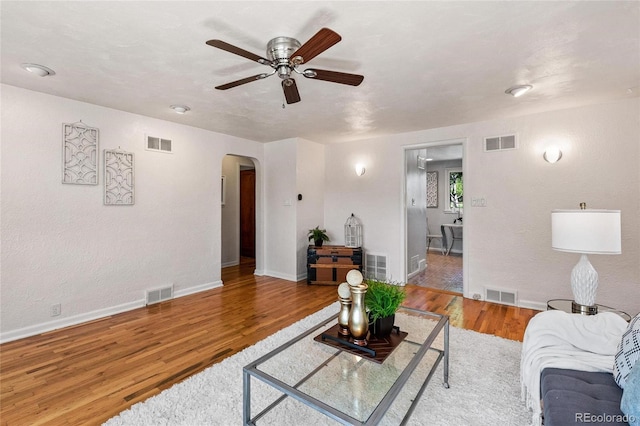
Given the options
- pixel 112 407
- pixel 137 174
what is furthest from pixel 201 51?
pixel 112 407

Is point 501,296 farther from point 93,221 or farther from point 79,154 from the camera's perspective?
point 79,154

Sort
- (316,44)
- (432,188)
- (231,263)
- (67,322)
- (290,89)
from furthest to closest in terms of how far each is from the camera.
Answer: (432,188) < (231,263) < (67,322) < (290,89) < (316,44)

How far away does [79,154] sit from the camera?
10.3 ft

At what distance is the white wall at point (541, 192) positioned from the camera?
10.0 ft

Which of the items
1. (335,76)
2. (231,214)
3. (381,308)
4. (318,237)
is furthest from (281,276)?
(335,76)

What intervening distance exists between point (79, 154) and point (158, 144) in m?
0.86

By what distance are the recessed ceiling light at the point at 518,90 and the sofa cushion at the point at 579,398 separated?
240 cm

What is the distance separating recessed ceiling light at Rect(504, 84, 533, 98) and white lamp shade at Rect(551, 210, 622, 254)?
1244 millimetres

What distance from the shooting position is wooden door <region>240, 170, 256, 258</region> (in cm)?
674

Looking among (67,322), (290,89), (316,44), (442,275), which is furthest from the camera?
(442,275)

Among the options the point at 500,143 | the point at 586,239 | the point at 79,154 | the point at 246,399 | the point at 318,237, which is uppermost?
the point at 500,143

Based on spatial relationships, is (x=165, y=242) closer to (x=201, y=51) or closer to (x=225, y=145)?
(x=225, y=145)

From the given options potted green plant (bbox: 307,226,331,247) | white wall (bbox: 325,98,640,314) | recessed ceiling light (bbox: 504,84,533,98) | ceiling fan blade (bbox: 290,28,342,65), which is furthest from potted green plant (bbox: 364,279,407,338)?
potted green plant (bbox: 307,226,331,247)

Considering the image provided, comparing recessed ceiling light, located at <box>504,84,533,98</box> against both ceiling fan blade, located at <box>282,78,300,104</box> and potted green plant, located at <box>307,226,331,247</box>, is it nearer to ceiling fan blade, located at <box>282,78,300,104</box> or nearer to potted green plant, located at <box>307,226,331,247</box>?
ceiling fan blade, located at <box>282,78,300,104</box>
